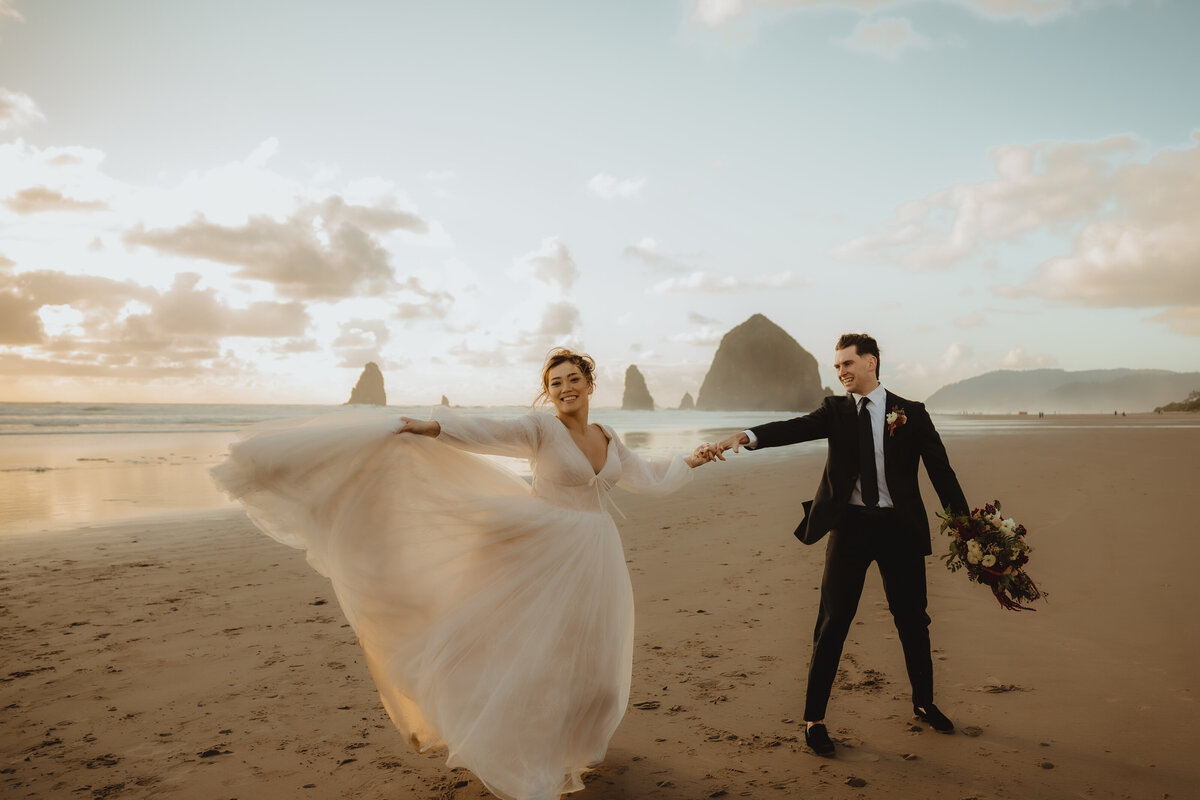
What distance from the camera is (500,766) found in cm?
347

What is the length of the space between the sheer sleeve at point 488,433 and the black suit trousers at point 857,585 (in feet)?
6.87

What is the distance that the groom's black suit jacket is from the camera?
4475 millimetres

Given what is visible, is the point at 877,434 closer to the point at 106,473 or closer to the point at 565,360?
the point at 565,360

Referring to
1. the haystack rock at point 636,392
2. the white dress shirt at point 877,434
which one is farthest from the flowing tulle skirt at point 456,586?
the haystack rock at point 636,392

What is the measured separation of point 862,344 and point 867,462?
813mm

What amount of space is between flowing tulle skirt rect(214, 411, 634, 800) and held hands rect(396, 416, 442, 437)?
0.21 ft

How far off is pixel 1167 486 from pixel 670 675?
13.6m

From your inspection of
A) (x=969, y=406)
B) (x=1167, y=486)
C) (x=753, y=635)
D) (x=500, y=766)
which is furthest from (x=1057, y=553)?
(x=969, y=406)

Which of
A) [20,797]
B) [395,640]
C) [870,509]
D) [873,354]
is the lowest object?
[20,797]

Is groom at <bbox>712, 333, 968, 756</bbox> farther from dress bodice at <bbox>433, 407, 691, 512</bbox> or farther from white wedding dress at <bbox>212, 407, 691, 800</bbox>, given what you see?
A: white wedding dress at <bbox>212, 407, 691, 800</bbox>

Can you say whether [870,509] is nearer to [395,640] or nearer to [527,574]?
[527,574]

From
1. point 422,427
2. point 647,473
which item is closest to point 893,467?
point 647,473

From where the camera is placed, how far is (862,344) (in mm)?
4734

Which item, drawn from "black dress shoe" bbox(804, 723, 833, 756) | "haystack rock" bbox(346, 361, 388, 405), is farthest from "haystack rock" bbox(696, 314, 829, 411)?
"black dress shoe" bbox(804, 723, 833, 756)
